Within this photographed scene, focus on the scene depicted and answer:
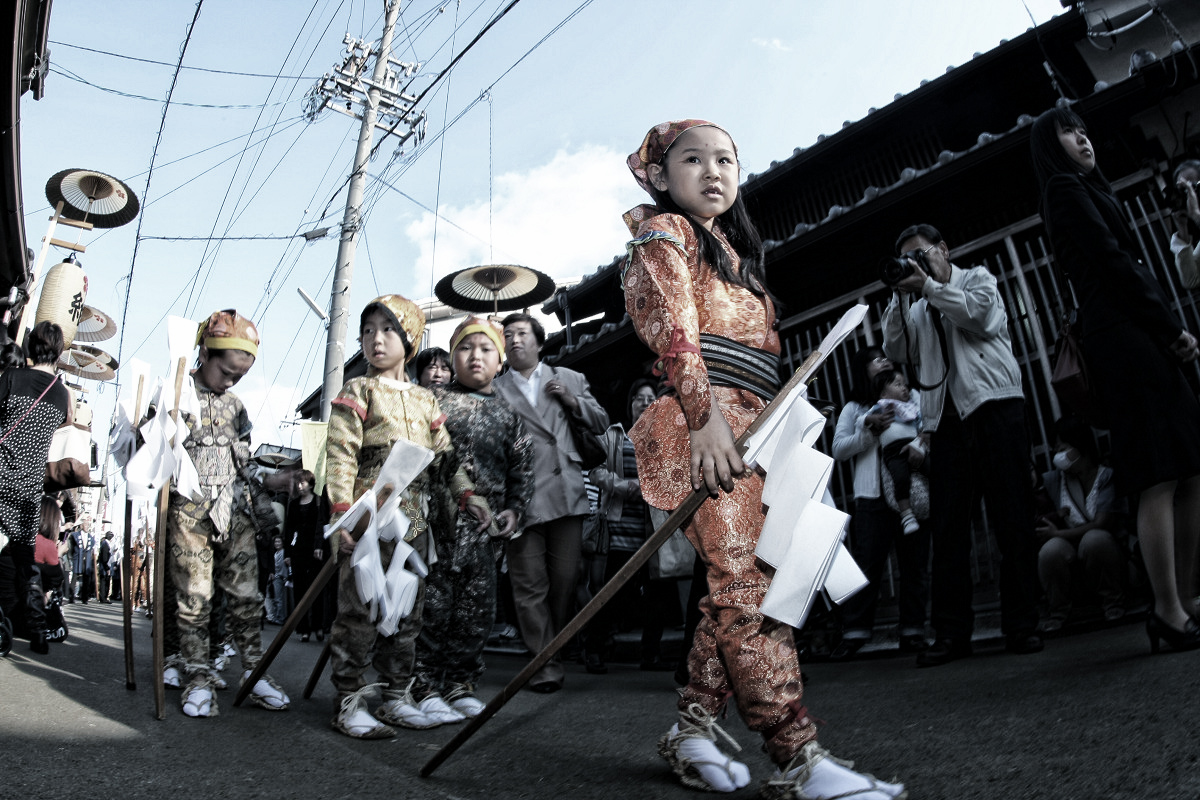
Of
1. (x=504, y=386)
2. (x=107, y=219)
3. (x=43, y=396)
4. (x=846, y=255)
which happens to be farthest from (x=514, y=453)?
(x=107, y=219)

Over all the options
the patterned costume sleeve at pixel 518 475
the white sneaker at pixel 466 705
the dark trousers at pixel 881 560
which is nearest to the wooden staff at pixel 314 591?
the white sneaker at pixel 466 705

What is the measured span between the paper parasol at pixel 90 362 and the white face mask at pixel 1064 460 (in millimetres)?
13408

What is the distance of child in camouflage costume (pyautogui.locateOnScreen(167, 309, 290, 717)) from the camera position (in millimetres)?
3455

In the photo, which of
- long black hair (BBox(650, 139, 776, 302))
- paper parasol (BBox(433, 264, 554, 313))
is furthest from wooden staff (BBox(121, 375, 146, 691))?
paper parasol (BBox(433, 264, 554, 313))

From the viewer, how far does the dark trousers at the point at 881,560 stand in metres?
4.33

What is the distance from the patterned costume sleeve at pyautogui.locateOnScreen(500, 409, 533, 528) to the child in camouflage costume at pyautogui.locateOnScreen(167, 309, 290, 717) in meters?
1.18

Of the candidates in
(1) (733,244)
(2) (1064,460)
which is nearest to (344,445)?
(1) (733,244)

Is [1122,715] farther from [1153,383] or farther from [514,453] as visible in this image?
[514,453]

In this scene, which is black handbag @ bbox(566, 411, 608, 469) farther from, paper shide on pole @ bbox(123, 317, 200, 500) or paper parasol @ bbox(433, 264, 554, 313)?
paper parasol @ bbox(433, 264, 554, 313)

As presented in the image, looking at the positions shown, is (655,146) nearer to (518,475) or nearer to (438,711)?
(518,475)

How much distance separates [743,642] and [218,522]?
2690 millimetres

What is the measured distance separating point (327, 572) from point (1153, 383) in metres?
3.03

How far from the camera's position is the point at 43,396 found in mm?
4789

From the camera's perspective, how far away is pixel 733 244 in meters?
2.55
